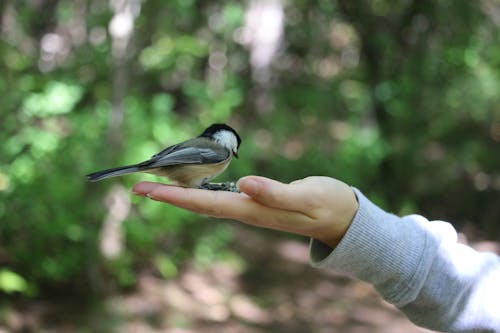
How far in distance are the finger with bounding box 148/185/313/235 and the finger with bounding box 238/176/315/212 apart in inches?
1.2

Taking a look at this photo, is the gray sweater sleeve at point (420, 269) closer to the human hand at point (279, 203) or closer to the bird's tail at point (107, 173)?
the human hand at point (279, 203)

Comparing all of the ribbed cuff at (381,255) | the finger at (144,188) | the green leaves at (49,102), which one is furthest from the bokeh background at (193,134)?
the ribbed cuff at (381,255)

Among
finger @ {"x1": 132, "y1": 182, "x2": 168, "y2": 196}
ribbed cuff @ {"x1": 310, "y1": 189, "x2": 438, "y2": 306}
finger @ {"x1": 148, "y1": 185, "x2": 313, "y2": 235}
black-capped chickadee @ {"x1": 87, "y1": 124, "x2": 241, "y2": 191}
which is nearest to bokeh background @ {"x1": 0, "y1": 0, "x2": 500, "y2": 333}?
black-capped chickadee @ {"x1": 87, "y1": 124, "x2": 241, "y2": 191}

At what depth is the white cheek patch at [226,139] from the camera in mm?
2061

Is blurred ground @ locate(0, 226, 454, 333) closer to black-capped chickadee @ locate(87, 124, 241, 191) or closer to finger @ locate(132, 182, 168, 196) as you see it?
black-capped chickadee @ locate(87, 124, 241, 191)

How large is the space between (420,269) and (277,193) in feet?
1.61

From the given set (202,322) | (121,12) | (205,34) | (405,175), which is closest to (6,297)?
(202,322)

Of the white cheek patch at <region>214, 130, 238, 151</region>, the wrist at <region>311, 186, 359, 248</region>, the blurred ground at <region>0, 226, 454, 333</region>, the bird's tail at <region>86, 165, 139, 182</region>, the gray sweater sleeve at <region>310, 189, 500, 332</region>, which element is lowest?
the gray sweater sleeve at <region>310, 189, 500, 332</region>

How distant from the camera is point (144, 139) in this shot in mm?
4906

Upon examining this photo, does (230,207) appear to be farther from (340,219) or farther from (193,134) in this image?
(193,134)

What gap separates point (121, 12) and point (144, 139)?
1079mm

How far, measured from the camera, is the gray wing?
6.29 ft

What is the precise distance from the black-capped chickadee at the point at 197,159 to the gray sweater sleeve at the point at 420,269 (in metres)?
0.49

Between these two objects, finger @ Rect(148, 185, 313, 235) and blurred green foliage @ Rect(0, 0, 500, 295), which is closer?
finger @ Rect(148, 185, 313, 235)
